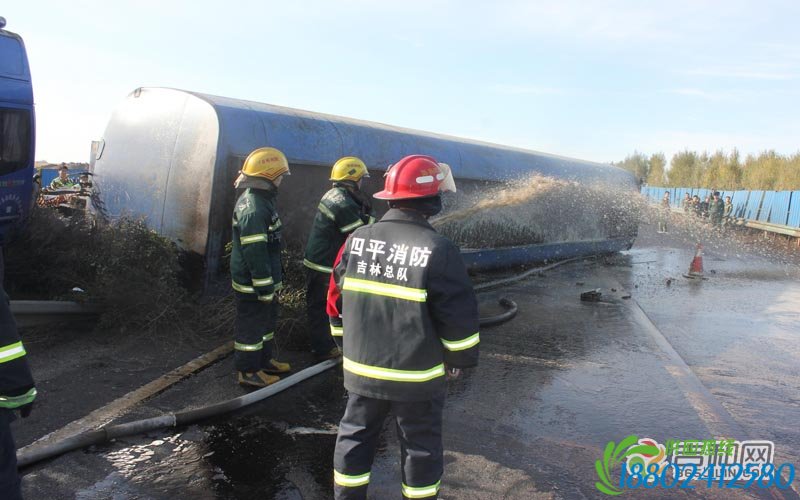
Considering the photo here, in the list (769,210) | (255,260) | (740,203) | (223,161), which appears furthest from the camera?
(740,203)

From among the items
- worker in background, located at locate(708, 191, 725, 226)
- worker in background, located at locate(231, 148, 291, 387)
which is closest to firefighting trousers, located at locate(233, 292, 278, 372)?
worker in background, located at locate(231, 148, 291, 387)

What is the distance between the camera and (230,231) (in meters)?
6.00

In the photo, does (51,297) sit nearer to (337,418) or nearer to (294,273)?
(294,273)

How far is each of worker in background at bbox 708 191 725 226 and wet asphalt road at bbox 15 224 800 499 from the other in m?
16.9

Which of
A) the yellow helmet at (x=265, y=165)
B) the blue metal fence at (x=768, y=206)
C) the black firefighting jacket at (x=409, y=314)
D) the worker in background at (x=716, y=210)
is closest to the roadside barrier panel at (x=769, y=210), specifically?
the blue metal fence at (x=768, y=206)

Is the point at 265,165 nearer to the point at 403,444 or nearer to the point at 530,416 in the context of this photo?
the point at 403,444

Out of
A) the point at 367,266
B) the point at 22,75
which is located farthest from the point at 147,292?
the point at 367,266

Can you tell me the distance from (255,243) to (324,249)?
95 cm

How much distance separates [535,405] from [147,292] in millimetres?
3838

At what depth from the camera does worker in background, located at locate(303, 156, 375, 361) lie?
201 inches

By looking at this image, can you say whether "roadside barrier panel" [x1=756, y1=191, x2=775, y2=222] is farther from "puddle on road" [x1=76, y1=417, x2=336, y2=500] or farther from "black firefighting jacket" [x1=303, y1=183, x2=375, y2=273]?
"puddle on road" [x1=76, y1=417, x2=336, y2=500]

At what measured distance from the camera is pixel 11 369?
212 cm

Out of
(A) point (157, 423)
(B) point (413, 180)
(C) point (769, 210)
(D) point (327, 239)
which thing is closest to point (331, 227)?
(D) point (327, 239)

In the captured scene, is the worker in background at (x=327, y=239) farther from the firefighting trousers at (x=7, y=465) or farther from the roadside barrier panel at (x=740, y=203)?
the roadside barrier panel at (x=740, y=203)
